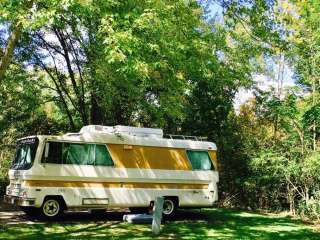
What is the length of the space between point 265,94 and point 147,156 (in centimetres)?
872

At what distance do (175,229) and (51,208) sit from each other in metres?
4.13

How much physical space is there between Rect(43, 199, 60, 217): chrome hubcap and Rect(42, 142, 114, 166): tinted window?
1.31 meters

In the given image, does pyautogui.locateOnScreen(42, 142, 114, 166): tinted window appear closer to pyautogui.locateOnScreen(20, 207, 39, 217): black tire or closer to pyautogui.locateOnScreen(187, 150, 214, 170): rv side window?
pyautogui.locateOnScreen(20, 207, 39, 217): black tire

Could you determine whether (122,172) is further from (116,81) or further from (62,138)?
(116,81)

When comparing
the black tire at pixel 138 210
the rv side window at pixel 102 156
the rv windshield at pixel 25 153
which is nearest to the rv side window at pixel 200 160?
the black tire at pixel 138 210

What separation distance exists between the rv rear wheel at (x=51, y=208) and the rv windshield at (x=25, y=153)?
133 centimetres

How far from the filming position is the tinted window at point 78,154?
49.5 ft

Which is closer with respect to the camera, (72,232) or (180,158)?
(72,232)

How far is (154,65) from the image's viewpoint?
13.0 m

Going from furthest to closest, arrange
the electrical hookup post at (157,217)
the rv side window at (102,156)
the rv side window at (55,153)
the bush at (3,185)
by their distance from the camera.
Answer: the bush at (3,185)
the rv side window at (102,156)
the rv side window at (55,153)
the electrical hookup post at (157,217)

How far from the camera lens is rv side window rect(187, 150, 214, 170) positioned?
1811cm

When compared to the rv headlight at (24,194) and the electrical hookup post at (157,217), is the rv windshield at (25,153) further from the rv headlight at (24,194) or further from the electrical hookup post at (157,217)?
the electrical hookup post at (157,217)

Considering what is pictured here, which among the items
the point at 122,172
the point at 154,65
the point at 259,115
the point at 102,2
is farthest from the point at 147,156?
the point at 259,115

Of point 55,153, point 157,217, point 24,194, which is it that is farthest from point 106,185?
point 157,217
